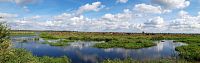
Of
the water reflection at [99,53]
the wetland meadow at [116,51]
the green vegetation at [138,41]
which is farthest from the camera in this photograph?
the water reflection at [99,53]

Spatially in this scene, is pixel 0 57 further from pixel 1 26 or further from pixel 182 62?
pixel 182 62

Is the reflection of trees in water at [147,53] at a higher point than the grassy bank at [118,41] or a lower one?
lower

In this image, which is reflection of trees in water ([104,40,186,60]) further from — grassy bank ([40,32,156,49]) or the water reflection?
grassy bank ([40,32,156,49])

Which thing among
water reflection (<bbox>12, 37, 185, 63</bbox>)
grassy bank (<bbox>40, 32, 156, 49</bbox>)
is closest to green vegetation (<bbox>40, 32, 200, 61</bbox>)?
grassy bank (<bbox>40, 32, 156, 49</bbox>)

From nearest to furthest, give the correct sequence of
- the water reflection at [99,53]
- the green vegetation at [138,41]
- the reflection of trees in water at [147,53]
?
the green vegetation at [138,41] < the water reflection at [99,53] < the reflection of trees in water at [147,53]

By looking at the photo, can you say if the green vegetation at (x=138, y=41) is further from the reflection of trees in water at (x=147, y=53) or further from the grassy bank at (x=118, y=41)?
the reflection of trees in water at (x=147, y=53)

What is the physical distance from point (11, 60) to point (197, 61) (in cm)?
2527

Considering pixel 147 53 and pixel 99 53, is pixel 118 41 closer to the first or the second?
pixel 147 53

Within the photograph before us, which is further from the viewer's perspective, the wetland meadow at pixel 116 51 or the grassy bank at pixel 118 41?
the grassy bank at pixel 118 41

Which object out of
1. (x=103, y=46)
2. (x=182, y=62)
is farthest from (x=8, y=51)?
(x=103, y=46)

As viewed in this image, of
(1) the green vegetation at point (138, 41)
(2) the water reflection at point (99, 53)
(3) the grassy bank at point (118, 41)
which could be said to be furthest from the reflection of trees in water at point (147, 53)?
(3) the grassy bank at point (118, 41)

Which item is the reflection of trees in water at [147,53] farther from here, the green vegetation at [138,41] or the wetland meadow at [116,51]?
the green vegetation at [138,41]

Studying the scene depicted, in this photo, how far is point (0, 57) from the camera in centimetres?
2208

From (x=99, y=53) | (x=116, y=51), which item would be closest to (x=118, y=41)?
(x=116, y=51)
